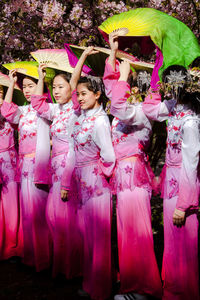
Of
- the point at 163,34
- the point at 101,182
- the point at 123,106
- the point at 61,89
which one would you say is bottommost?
the point at 101,182

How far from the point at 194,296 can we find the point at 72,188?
152 cm

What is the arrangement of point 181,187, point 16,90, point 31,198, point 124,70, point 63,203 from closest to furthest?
1. point 181,187
2. point 124,70
3. point 63,203
4. point 31,198
5. point 16,90

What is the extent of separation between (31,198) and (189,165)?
2.06 metres

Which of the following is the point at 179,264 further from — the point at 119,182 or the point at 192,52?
the point at 192,52

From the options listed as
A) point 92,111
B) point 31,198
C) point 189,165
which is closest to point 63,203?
point 31,198

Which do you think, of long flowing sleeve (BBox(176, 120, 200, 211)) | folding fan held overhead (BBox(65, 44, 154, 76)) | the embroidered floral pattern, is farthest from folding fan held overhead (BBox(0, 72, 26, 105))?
long flowing sleeve (BBox(176, 120, 200, 211))

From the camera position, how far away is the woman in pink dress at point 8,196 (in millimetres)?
4566

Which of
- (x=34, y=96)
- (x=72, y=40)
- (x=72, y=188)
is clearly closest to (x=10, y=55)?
(x=72, y=40)

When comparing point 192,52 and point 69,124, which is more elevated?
point 192,52

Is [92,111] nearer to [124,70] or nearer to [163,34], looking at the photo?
[124,70]

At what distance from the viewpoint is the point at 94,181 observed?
134 inches

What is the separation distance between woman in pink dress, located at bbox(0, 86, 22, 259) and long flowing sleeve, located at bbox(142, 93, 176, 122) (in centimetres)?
213

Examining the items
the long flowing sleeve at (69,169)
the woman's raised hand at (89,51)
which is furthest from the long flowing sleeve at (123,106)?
the long flowing sleeve at (69,169)

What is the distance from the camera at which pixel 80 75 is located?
11.8 ft
